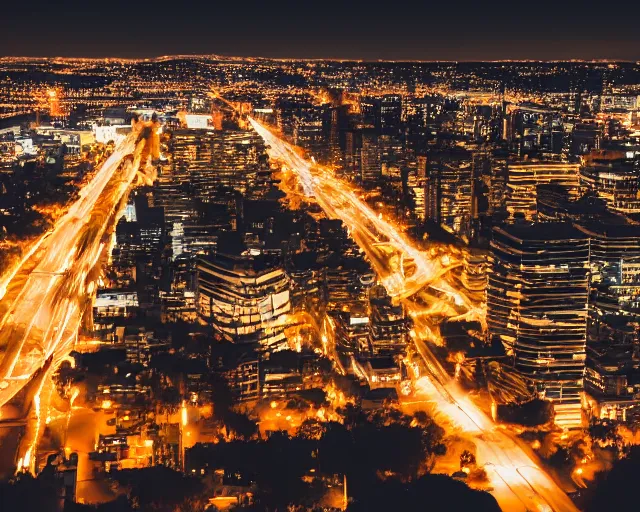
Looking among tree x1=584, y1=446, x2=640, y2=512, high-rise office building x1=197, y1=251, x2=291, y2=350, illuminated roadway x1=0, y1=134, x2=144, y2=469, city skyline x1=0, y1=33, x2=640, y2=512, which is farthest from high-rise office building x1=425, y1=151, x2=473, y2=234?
tree x1=584, y1=446, x2=640, y2=512

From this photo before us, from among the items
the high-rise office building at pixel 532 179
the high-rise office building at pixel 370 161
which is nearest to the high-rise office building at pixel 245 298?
the high-rise office building at pixel 532 179

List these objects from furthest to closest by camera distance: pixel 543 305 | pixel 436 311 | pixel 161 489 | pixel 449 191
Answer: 1. pixel 449 191
2. pixel 436 311
3. pixel 543 305
4. pixel 161 489

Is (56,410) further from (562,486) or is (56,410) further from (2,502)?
(562,486)

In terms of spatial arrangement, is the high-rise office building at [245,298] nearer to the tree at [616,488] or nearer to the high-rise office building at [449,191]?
the tree at [616,488]

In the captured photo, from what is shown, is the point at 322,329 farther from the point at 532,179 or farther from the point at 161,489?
the point at 532,179

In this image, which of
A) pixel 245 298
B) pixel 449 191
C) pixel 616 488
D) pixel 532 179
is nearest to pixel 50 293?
pixel 245 298

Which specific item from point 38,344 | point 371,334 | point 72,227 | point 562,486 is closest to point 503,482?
point 562,486
